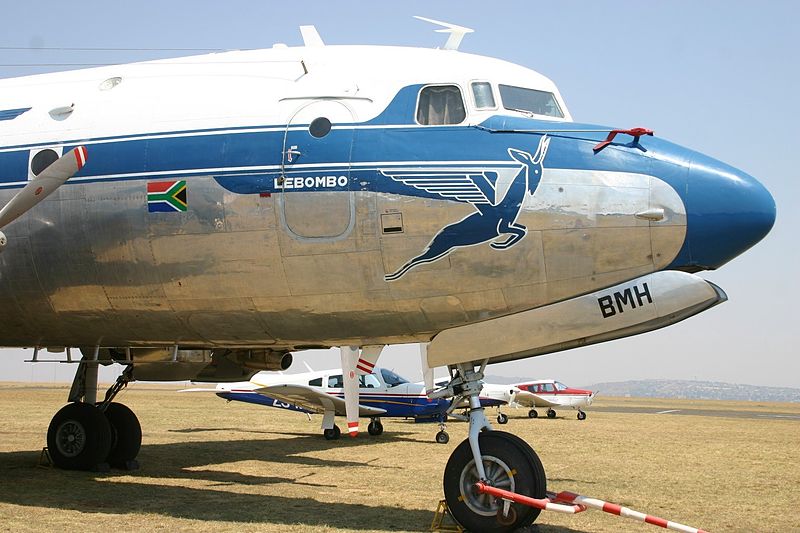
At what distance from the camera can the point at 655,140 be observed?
31.0 feet

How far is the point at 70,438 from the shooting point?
15203 mm

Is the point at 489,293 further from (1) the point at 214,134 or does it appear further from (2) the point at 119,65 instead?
(2) the point at 119,65

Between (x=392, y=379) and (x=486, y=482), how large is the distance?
2195 cm

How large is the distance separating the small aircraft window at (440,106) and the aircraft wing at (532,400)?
1331 inches

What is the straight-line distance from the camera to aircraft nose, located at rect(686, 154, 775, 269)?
881 cm

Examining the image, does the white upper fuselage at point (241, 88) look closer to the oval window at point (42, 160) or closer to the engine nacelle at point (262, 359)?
the oval window at point (42, 160)

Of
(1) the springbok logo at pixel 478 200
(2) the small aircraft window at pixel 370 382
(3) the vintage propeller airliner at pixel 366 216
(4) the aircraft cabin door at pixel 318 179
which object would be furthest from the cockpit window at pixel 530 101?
(2) the small aircraft window at pixel 370 382

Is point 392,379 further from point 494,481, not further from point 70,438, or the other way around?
point 494,481

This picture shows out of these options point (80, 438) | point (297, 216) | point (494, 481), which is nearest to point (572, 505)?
point (494, 481)

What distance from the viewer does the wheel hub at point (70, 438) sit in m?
15.1

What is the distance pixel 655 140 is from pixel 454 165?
7.34 ft

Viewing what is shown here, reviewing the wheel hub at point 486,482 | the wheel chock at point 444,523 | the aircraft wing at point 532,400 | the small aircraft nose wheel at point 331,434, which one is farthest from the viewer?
the aircraft wing at point 532,400

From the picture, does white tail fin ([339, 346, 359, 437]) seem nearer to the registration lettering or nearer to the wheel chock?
the wheel chock

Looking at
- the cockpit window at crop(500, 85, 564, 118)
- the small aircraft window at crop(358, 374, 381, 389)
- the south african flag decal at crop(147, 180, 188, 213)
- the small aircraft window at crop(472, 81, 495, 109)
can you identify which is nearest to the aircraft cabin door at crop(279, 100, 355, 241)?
the south african flag decal at crop(147, 180, 188, 213)
